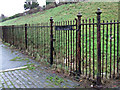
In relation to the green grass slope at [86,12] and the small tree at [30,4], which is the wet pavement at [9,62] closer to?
the green grass slope at [86,12]

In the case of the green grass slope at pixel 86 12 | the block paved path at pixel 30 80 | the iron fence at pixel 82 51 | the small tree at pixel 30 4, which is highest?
the small tree at pixel 30 4

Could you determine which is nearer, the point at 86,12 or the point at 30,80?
the point at 30,80

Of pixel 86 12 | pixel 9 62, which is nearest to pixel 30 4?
pixel 86 12

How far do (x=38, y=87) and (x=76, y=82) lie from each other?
111cm

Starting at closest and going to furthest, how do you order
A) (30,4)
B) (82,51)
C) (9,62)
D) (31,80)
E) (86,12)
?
(31,80), (82,51), (9,62), (86,12), (30,4)

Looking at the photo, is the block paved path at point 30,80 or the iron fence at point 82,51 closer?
the iron fence at point 82,51

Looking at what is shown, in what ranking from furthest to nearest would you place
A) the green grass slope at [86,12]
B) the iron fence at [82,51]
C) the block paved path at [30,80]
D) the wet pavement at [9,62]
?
the green grass slope at [86,12] → the wet pavement at [9,62] → the block paved path at [30,80] → the iron fence at [82,51]

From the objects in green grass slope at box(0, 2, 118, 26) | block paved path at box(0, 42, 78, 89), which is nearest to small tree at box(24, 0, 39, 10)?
green grass slope at box(0, 2, 118, 26)

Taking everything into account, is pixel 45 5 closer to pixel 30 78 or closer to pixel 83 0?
pixel 83 0

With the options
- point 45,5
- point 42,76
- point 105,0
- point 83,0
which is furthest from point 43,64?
point 45,5

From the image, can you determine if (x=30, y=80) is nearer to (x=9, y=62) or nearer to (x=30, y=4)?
(x=9, y=62)

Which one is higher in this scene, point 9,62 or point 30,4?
point 30,4

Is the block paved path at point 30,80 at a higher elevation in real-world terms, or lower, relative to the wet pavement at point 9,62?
lower

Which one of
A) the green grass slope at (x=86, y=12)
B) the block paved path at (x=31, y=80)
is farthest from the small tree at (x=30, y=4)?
the block paved path at (x=31, y=80)
